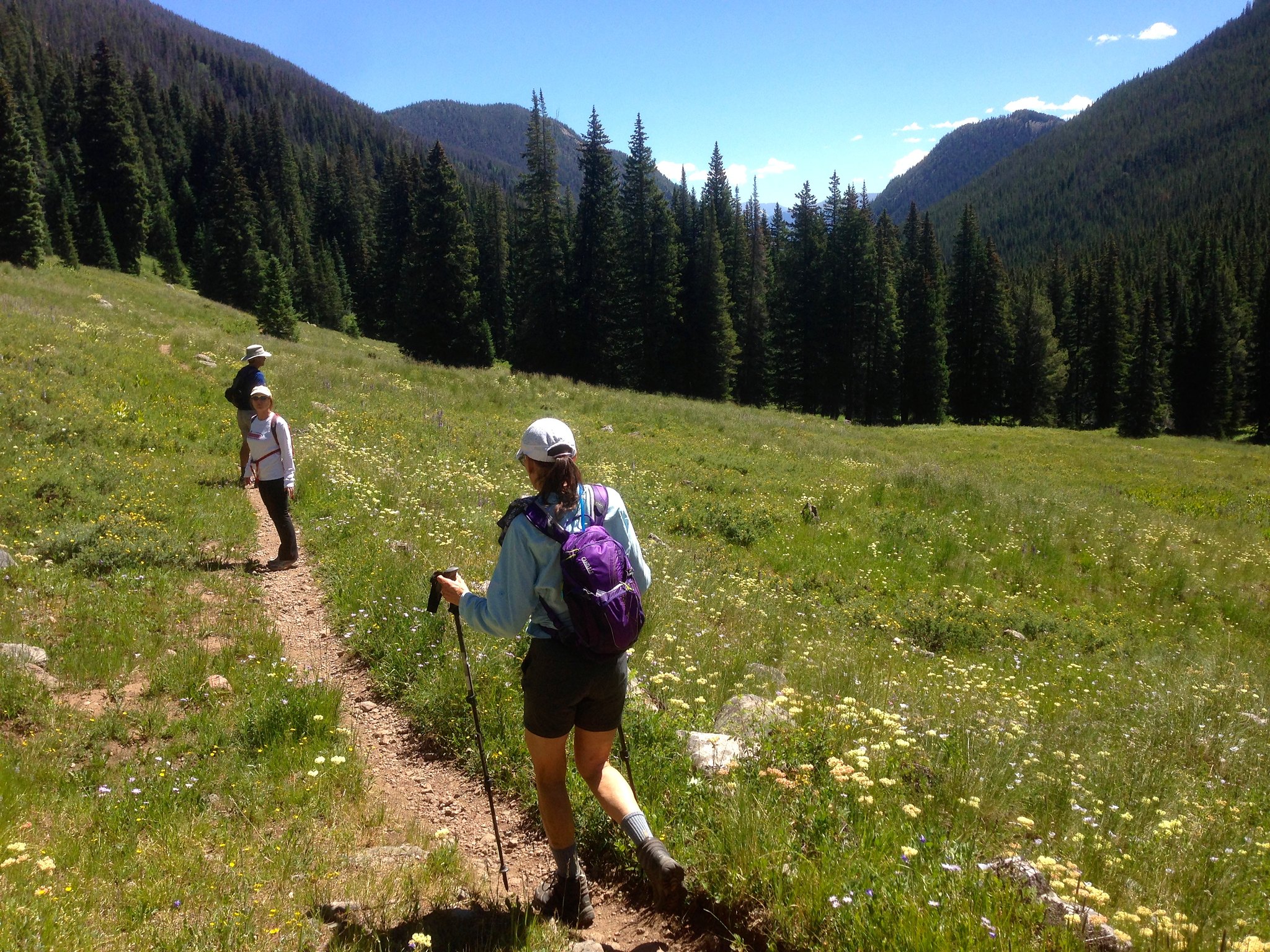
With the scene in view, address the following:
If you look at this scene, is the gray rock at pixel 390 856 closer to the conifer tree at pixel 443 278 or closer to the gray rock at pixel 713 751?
the gray rock at pixel 713 751

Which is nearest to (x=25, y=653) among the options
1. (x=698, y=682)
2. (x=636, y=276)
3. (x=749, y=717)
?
(x=698, y=682)

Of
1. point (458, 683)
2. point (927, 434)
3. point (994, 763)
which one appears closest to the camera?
point (994, 763)

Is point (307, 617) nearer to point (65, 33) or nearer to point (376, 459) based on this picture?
point (376, 459)

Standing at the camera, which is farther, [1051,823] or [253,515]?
[253,515]

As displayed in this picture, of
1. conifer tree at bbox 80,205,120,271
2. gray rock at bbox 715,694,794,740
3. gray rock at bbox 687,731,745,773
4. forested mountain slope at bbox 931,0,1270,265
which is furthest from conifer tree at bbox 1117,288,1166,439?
forested mountain slope at bbox 931,0,1270,265

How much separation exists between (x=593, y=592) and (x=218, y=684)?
4.40 m

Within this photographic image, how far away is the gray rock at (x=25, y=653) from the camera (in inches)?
213

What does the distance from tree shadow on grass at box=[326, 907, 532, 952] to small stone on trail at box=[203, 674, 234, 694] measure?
310 centimetres

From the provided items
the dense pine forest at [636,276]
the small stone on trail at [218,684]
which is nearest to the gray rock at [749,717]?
the small stone on trail at [218,684]

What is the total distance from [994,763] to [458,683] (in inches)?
154

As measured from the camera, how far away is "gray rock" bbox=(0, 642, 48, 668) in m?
5.40

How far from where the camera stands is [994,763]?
4.55m

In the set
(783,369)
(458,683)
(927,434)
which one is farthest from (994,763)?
(783,369)

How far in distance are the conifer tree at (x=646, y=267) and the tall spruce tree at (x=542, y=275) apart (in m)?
4.53
